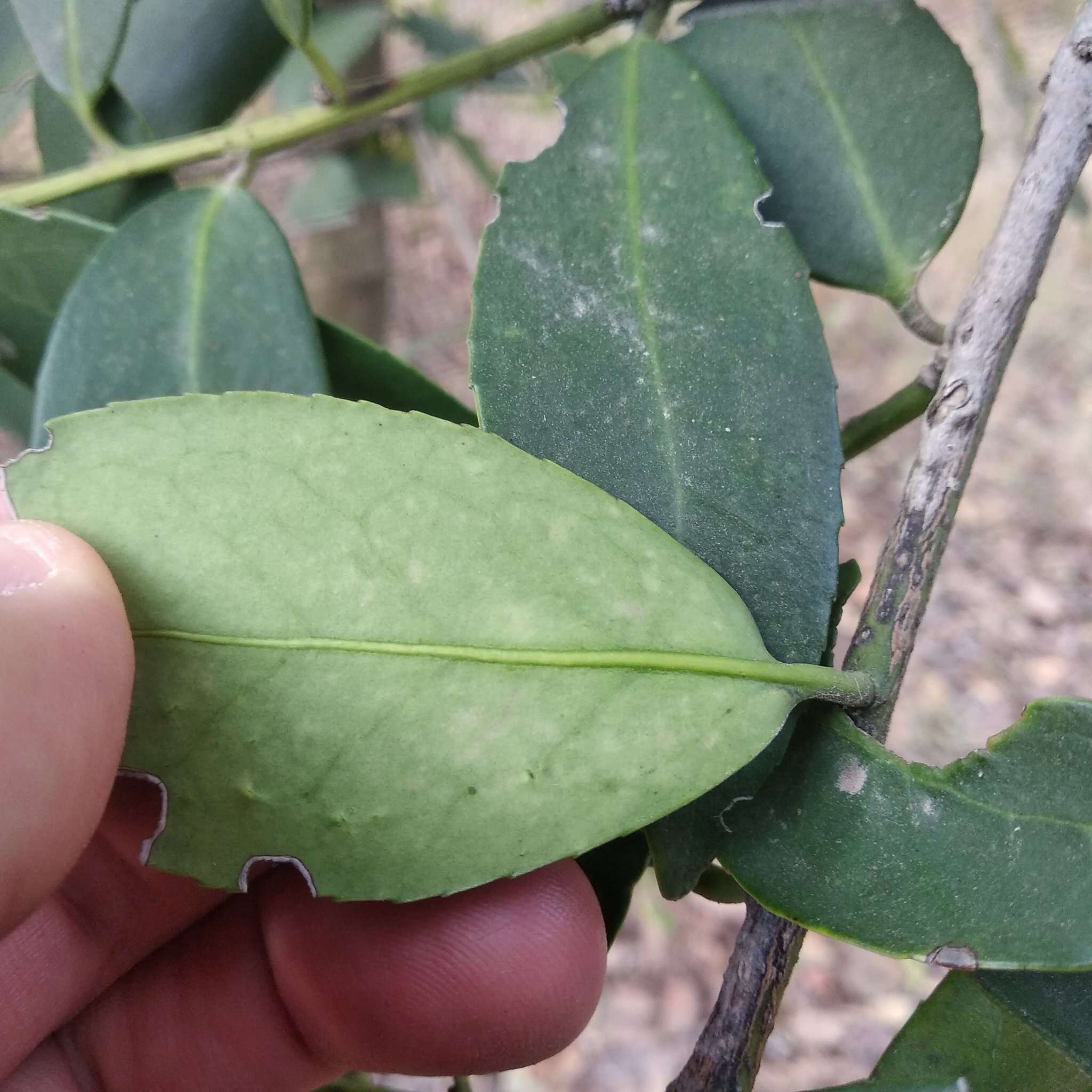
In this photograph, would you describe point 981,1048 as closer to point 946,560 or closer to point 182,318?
A: point 182,318

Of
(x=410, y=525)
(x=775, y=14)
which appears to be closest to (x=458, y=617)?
(x=410, y=525)

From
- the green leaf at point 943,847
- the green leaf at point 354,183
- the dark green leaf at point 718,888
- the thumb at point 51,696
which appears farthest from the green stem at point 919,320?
the green leaf at point 354,183

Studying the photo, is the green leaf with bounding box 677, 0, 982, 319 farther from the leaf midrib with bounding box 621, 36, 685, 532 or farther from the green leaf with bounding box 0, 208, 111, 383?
the green leaf with bounding box 0, 208, 111, 383

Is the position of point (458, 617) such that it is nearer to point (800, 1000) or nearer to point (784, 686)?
point (784, 686)

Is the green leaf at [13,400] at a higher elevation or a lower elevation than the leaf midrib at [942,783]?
lower

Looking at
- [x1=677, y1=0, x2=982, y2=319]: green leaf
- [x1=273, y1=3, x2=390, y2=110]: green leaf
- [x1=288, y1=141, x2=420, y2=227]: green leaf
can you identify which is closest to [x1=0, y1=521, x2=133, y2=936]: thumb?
[x1=677, y1=0, x2=982, y2=319]: green leaf

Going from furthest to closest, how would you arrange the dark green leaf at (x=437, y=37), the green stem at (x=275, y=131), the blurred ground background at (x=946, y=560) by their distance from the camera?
the blurred ground background at (x=946, y=560) → the dark green leaf at (x=437, y=37) → the green stem at (x=275, y=131)

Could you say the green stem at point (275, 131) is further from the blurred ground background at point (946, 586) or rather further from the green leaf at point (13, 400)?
the blurred ground background at point (946, 586)
